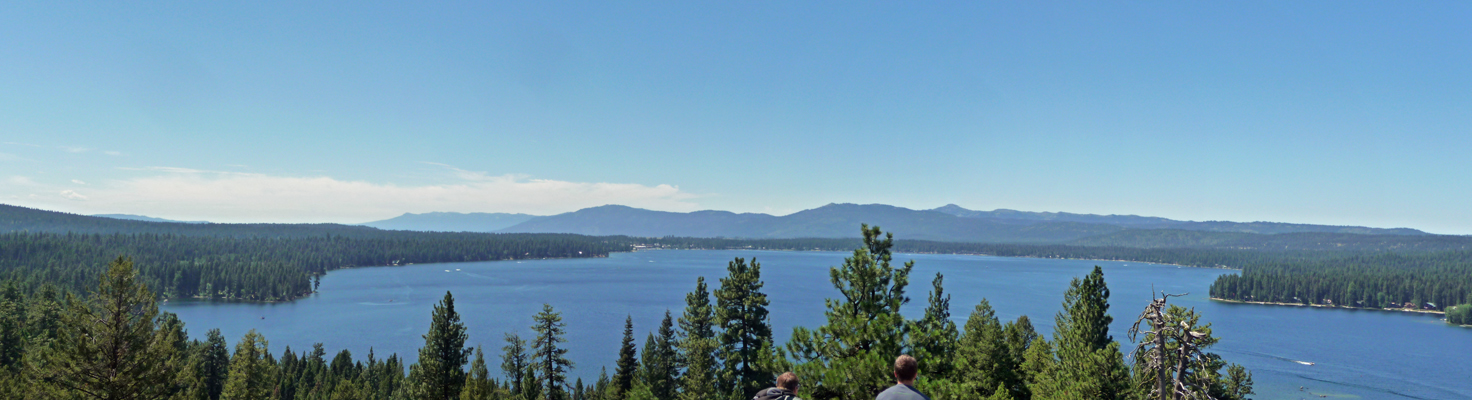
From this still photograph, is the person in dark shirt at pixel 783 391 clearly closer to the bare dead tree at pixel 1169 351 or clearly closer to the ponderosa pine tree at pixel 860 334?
the bare dead tree at pixel 1169 351

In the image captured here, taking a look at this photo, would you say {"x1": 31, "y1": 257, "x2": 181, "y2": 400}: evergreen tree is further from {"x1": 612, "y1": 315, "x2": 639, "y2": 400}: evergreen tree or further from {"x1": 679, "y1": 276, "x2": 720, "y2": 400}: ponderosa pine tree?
{"x1": 612, "y1": 315, "x2": 639, "y2": 400}: evergreen tree

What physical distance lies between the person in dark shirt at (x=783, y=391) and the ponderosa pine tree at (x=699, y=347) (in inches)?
1111

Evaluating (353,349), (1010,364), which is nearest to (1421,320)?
(1010,364)

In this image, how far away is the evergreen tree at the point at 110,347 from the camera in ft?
62.4

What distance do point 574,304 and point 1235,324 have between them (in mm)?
117829

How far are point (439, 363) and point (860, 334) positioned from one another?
22896mm

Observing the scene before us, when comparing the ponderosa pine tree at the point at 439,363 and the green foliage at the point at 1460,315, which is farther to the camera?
the green foliage at the point at 1460,315

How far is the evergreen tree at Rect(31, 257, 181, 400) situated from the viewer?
62.4 ft

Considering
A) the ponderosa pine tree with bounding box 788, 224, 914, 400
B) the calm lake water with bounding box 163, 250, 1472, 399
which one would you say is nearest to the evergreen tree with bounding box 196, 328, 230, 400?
the calm lake water with bounding box 163, 250, 1472, 399

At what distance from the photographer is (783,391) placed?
635 cm

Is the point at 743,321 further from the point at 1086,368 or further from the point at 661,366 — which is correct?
the point at 1086,368

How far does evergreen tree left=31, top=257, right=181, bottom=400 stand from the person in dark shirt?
796 inches

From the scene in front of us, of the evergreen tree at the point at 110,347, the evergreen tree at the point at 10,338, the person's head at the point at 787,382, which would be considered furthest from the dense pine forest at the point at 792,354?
the person's head at the point at 787,382

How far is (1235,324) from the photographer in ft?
406
